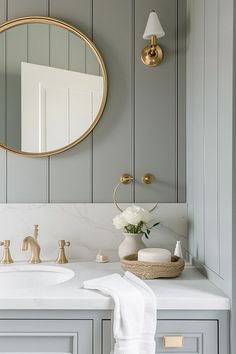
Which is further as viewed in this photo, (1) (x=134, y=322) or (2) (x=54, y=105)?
(2) (x=54, y=105)

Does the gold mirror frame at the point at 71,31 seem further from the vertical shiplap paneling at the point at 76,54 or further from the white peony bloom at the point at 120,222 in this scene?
the white peony bloom at the point at 120,222

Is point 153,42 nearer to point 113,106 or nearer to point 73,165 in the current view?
point 113,106

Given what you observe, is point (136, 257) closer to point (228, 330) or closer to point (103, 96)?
point (228, 330)

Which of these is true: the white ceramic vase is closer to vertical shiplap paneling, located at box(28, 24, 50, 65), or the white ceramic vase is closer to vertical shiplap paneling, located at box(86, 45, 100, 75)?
vertical shiplap paneling, located at box(86, 45, 100, 75)

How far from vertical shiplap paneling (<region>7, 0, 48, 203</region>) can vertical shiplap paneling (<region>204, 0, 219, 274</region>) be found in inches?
31.5

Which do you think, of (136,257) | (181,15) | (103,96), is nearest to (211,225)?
(136,257)

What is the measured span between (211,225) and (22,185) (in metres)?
0.94

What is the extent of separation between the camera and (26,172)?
226 cm

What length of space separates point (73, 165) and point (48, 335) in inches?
35.1

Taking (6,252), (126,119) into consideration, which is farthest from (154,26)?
(6,252)

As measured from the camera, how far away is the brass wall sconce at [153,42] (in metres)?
2.12

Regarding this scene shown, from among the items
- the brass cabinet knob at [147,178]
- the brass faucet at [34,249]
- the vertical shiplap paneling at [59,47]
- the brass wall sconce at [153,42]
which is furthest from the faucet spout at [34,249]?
the brass wall sconce at [153,42]

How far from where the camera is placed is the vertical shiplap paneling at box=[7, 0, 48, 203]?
2256mm

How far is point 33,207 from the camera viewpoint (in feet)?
7.32
